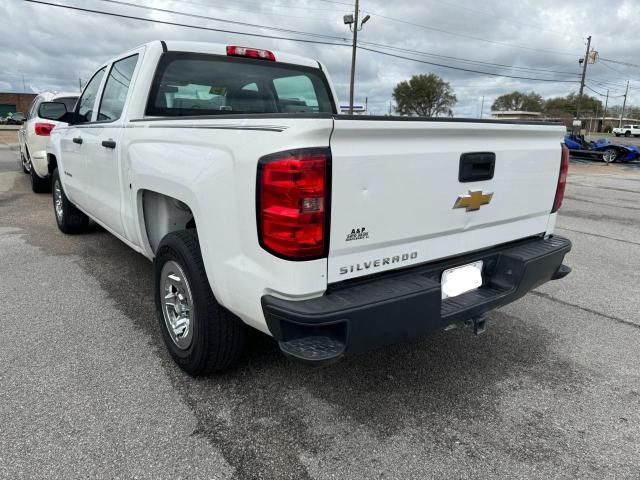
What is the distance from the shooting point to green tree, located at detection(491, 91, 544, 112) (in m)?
71.9

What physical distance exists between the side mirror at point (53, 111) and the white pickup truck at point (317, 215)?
6.30 feet

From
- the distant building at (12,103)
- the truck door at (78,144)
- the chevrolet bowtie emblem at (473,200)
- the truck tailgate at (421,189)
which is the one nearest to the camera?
the truck tailgate at (421,189)

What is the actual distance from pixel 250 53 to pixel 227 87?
1.17 feet

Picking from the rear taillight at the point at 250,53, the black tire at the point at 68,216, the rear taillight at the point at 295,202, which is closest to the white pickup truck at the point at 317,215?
A: the rear taillight at the point at 295,202

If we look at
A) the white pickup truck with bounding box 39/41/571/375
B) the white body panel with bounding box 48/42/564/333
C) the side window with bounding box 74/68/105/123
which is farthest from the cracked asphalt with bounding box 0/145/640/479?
the side window with bounding box 74/68/105/123

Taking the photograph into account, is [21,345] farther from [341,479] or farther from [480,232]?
[480,232]

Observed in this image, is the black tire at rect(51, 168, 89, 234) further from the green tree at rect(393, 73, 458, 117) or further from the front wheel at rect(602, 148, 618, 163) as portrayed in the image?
the green tree at rect(393, 73, 458, 117)

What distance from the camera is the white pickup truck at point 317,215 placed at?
79.2 inches

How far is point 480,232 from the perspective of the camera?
269 centimetres

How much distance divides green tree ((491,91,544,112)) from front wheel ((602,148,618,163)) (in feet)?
Result: 176

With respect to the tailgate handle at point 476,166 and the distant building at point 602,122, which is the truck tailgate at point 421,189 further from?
the distant building at point 602,122

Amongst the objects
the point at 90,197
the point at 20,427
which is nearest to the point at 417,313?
the point at 20,427

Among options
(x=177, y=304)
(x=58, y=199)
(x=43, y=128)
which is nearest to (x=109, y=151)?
(x=177, y=304)

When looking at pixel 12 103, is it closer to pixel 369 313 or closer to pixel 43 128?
pixel 43 128
